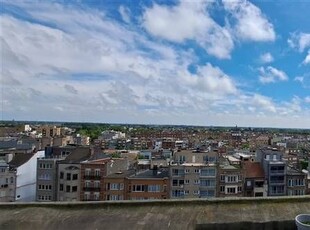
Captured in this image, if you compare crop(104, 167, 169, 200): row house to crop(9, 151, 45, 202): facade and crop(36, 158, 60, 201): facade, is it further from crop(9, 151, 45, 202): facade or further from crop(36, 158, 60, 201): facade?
crop(9, 151, 45, 202): facade

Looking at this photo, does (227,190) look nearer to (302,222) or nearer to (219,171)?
(219,171)

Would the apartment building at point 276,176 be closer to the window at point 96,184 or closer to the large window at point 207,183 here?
the large window at point 207,183

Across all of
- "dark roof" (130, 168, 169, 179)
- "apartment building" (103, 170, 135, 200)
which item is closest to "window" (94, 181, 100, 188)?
"apartment building" (103, 170, 135, 200)

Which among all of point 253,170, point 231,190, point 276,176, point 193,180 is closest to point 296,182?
point 276,176

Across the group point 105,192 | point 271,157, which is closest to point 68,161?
point 105,192

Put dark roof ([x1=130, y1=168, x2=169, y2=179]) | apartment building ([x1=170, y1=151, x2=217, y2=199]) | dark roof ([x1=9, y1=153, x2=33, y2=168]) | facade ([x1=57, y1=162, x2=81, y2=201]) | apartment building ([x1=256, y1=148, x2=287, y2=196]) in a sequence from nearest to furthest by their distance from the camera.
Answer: dark roof ([x1=130, y1=168, x2=169, y2=179]), facade ([x1=57, y1=162, x2=81, y2=201]), apartment building ([x1=170, y1=151, x2=217, y2=199]), apartment building ([x1=256, y1=148, x2=287, y2=196]), dark roof ([x1=9, y1=153, x2=33, y2=168])

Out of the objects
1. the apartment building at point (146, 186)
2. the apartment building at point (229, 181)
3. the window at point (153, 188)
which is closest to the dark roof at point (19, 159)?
the apartment building at point (146, 186)
